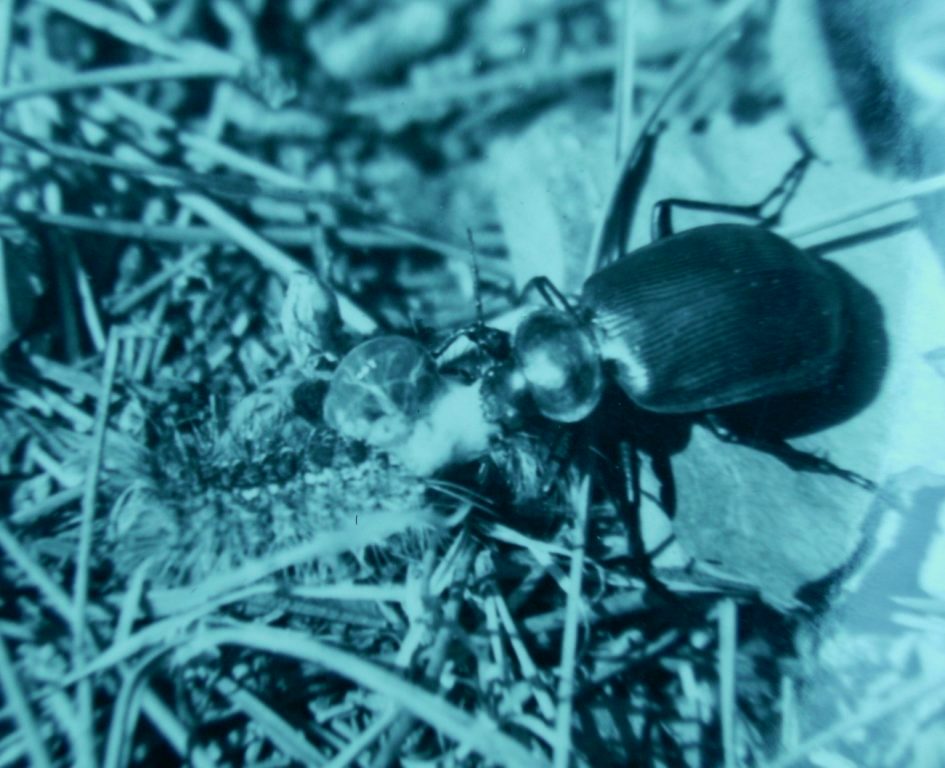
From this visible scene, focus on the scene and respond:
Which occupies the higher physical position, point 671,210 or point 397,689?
point 671,210

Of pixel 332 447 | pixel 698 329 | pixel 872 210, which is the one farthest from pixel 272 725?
pixel 872 210

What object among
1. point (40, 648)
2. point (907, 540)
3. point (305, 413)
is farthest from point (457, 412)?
point (907, 540)

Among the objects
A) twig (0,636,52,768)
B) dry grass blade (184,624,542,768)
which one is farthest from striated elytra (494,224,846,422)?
twig (0,636,52,768)

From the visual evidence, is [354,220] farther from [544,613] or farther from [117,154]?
[544,613]

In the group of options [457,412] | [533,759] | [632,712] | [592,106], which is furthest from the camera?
[592,106]

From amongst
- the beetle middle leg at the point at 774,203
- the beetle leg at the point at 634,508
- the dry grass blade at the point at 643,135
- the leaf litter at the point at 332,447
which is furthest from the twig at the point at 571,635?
the beetle middle leg at the point at 774,203

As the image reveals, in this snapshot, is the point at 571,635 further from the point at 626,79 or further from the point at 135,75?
the point at 135,75
